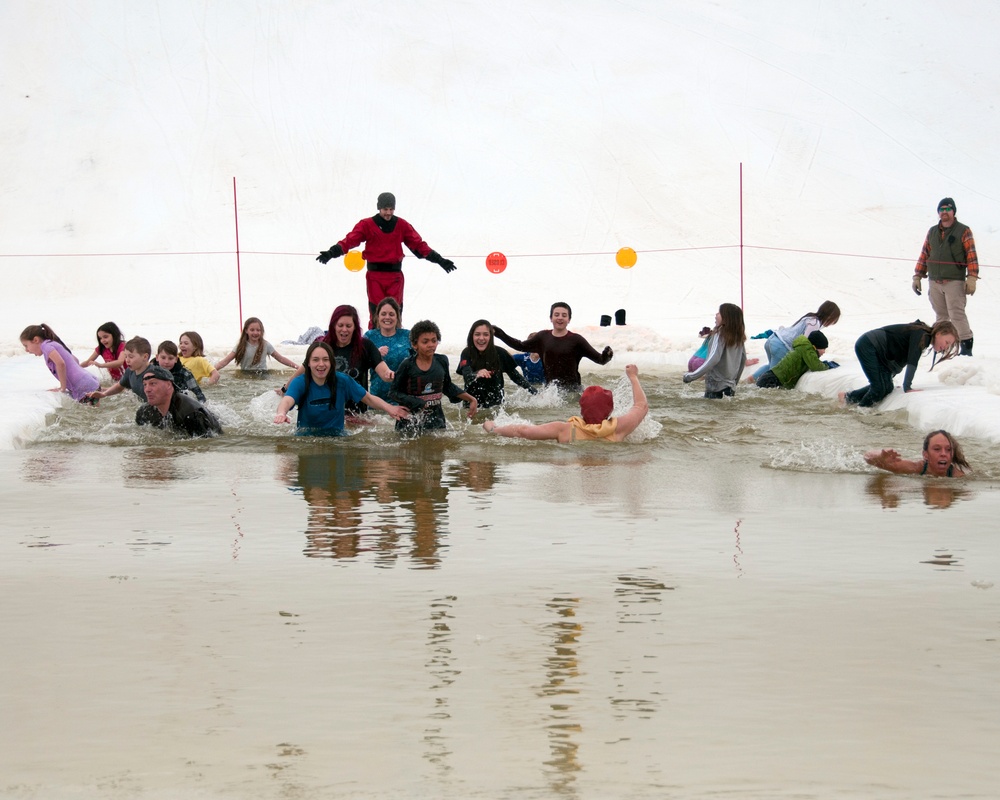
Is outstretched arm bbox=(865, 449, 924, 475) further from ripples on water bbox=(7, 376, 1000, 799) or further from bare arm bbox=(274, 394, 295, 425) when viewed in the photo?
bare arm bbox=(274, 394, 295, 425)

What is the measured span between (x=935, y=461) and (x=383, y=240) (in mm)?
7334

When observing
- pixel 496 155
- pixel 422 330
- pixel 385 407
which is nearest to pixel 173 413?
pixel 385 407

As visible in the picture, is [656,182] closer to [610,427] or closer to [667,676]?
[610,427]

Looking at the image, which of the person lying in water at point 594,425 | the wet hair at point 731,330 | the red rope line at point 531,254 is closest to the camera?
the person lying in water at point 594,425

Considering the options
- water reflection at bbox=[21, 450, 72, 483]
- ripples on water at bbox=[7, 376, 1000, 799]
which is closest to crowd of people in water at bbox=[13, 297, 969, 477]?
water reflection at bbox=[21, 450, 72, 483]

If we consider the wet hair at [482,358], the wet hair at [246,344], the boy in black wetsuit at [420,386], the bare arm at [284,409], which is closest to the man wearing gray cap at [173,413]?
the bare arm at [284,409]

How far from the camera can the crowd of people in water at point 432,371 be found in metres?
9.29

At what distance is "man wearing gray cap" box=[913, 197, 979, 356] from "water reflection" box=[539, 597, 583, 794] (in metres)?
10.4

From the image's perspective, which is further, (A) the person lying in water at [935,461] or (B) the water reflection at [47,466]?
(B) the water reflection at [47,466]

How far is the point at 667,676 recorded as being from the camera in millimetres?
3781

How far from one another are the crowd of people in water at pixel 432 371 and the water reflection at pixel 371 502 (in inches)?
19.3

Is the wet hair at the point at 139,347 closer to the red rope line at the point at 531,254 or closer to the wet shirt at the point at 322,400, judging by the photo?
the wet shirt at the point at 322,400

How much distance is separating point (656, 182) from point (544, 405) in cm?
2456

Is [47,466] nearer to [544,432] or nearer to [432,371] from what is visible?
[432,371]
